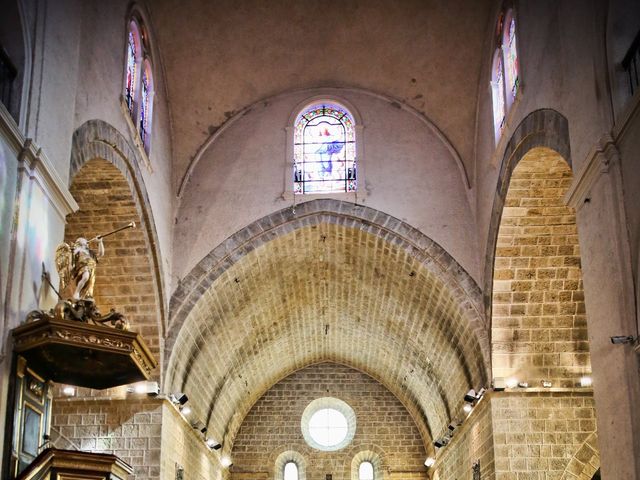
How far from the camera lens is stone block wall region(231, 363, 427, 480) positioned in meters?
23.1

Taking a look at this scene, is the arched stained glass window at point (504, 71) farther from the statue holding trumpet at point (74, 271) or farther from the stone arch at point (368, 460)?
the stone arch at point (368, 460)

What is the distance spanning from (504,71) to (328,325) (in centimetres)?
952

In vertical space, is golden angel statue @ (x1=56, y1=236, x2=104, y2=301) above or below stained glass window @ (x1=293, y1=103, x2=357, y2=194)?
below

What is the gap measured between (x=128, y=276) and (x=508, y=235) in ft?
20.6

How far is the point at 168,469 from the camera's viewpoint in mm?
14977

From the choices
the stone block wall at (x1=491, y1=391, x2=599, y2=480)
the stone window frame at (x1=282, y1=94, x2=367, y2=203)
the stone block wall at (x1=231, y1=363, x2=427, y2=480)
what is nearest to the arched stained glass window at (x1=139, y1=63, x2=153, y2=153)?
the stone window frame at (x1=282, y1=94, x2=367, y2=203)

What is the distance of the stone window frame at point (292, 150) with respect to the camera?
1616 cm

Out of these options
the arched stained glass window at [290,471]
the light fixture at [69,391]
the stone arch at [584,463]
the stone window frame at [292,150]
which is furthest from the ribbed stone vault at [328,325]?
the stone arch at [584,463]

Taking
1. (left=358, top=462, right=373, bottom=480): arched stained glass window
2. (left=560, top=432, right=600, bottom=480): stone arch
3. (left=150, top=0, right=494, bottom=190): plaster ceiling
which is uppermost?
(left=150, top=0, right=494, bottom=190): plaster ceiling

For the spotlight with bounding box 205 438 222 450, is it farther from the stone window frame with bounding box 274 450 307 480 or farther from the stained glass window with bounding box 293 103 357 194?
the stained glass window with bounding box 293 103 357 194

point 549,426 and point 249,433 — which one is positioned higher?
point 249,433

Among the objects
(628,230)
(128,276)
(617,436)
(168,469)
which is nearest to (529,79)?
(628,230)

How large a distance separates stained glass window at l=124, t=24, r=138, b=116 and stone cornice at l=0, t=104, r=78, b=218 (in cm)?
443

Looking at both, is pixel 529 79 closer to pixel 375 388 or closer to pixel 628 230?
pixel 628 230
